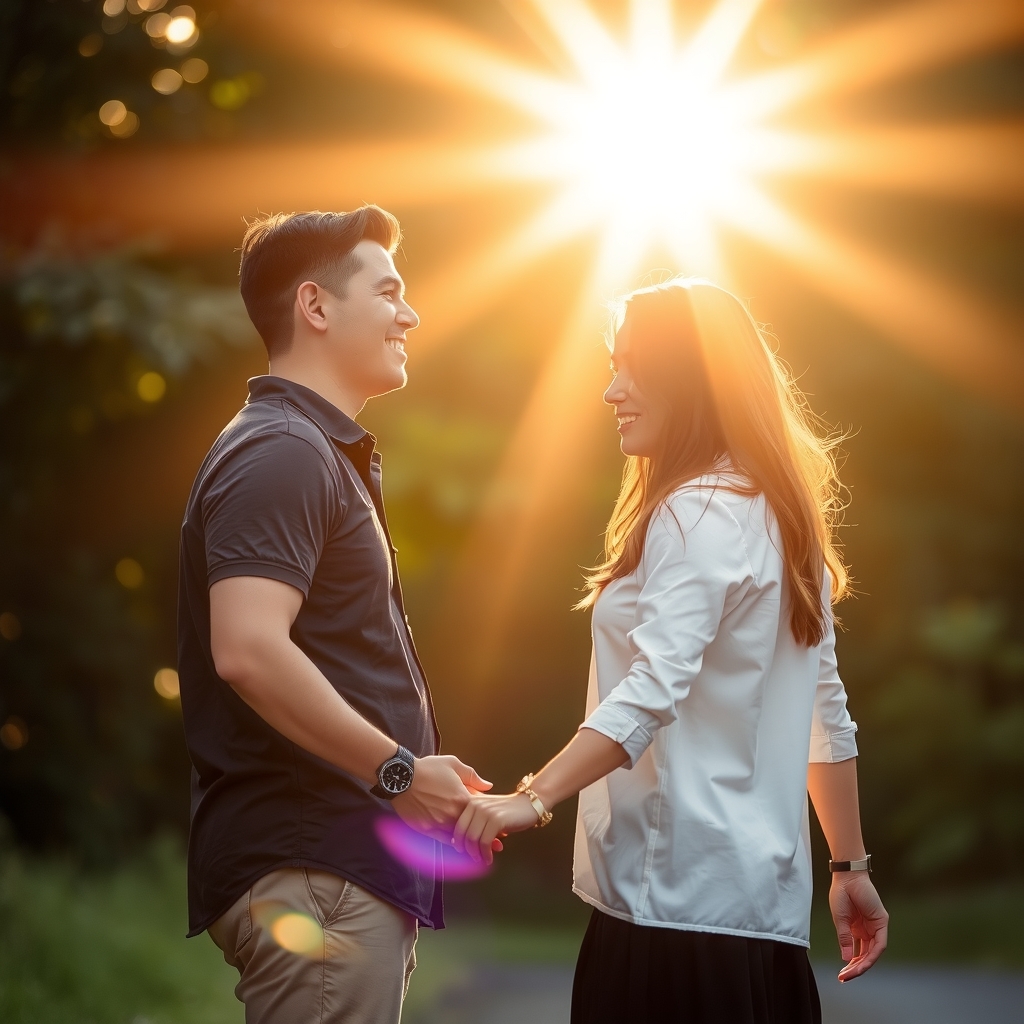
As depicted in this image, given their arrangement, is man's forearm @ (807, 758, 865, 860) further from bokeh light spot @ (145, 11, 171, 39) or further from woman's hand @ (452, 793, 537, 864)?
bokeh light spot @ (145, 11, 171, 39)

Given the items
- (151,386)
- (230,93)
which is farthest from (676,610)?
(230,93)

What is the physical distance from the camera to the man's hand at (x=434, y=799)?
2.74 m

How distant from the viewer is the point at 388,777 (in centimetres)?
267

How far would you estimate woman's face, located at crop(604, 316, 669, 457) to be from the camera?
3012 millimetres

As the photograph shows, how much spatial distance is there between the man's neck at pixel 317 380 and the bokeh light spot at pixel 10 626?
7.56 m

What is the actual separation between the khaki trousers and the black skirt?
0.48m

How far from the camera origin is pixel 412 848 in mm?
2816

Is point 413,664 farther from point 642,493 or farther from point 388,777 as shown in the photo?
point 642,493

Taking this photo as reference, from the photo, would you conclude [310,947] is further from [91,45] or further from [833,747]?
[91,45]

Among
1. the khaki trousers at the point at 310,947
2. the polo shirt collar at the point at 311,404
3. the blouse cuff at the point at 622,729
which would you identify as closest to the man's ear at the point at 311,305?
the polo shirt collar at the point at 311,404

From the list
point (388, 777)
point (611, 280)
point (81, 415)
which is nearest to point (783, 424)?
point (388, 777)

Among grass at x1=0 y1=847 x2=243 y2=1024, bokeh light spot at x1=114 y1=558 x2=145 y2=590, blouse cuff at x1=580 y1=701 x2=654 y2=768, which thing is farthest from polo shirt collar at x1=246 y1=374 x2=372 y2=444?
bokeh light spot at x1=114 y1=558 x2=145 y2=590

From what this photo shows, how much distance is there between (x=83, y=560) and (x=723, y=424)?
25.8ft

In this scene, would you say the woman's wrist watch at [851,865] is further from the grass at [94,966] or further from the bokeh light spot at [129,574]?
the bokeh light spot at [129,574]
